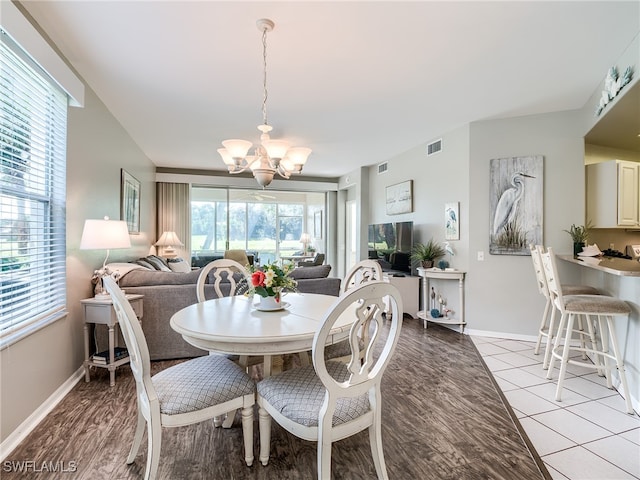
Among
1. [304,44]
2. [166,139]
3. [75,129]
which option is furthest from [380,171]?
[75,129]

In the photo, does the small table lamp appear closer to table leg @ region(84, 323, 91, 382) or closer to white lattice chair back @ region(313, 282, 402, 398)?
table leg @ region(84, 323, 91, 382)

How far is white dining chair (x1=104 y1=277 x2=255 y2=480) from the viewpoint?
1.51 m

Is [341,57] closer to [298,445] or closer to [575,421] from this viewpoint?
[298,445]

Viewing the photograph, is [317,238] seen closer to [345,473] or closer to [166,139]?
[166,139]

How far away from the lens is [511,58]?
8.88ft

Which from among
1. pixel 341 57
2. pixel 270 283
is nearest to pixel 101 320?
pixel 270 283

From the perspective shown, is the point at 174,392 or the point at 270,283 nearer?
the point at 174,392

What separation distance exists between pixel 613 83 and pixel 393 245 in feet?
11.2

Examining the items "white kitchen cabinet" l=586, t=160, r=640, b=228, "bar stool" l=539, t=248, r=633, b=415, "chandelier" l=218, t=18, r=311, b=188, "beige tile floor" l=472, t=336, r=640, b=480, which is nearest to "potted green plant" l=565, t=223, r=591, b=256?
"white kitchen cabinet" l=586, t=160, r=640, b=228

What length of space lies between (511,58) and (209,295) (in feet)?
11.0

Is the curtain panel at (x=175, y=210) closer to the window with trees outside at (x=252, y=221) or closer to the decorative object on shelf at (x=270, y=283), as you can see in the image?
the window with trees outside at (x=252, y=221)

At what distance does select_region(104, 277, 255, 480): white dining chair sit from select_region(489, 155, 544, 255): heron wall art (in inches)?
140

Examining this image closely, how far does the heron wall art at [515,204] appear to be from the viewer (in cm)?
394

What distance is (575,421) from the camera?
2250mm
